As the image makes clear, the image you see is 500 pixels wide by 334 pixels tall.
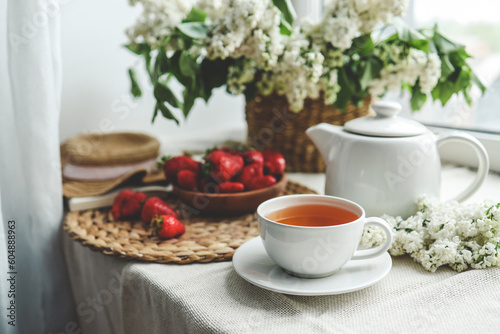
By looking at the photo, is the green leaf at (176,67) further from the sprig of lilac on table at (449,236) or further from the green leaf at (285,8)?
the sprig of lilac on table at (449,236)

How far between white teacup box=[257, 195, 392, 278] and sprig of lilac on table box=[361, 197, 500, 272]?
3.1 inches

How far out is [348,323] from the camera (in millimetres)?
506

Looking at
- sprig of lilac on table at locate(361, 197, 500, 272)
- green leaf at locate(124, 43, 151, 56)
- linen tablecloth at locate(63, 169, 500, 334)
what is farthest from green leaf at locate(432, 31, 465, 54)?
green leaf at locate(124, 43, 151, 56)

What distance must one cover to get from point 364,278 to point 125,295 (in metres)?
0.36

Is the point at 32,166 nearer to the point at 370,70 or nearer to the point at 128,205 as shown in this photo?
the point at 128,205

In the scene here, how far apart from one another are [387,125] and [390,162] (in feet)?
0.21

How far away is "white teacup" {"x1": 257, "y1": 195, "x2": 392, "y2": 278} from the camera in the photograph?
535 mm

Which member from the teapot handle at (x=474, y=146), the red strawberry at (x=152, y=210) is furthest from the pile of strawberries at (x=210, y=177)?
the teapot handle at (x=474, y=146)

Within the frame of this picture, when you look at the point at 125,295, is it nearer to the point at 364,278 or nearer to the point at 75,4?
the point at 364,278

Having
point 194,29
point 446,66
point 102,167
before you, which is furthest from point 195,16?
point 446,66

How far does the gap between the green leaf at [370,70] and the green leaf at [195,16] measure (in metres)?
0.34

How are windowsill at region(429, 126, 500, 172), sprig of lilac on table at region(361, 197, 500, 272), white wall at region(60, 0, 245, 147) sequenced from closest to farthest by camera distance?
1. sprig of lilac on table at region(361, 197, 500, 272)
2. windowsill at region(429, 126, 500, 172)
3. white wall at region(60, 0, 245, 147)

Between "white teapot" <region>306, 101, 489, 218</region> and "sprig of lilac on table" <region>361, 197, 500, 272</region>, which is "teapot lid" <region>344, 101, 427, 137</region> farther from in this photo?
"sprig of lilac on table" <region>361, 197, 500, 272</region>

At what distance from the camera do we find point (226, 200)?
0.82m
